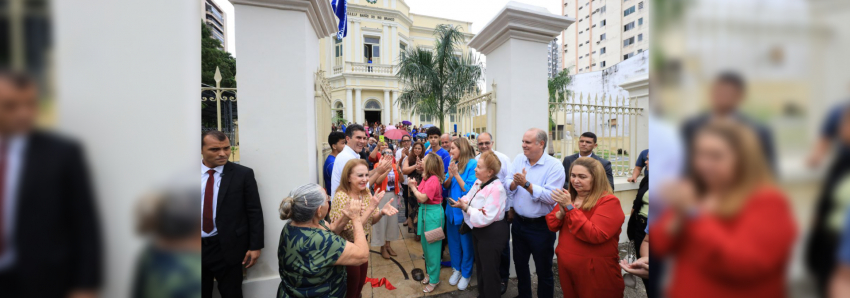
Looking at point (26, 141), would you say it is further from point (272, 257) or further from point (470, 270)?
point (470, 270)

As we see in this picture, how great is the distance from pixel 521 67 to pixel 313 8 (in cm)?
261

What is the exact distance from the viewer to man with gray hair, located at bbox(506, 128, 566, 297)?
3.14m

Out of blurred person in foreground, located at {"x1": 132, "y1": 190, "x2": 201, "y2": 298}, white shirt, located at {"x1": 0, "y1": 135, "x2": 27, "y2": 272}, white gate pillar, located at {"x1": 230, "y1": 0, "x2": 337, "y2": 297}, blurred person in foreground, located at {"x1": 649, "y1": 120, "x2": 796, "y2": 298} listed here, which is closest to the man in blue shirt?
white gate pillar, located at {"x1": 230, "y1": 0, "x2": 337, "y2": 297}

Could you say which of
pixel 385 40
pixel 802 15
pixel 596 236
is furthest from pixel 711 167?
pixel 385 40

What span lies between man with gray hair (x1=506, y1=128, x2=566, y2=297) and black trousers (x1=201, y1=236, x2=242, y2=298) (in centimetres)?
287

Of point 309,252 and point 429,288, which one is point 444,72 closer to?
point 429,288

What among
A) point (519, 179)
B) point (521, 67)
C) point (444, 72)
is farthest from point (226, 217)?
point (444, 72)

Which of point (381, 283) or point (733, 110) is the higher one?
point (733, 110)

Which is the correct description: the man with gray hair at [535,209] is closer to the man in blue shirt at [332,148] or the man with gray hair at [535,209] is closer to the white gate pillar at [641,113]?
the man in blue shirt at [332,148]

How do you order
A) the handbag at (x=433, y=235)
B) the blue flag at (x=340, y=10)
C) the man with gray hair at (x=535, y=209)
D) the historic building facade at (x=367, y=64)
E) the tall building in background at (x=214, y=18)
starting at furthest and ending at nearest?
the tall building in background at (x=214, y=18) < the historic building facade at (x=367, y=64) < the blue flag at (x=340, y=10) < the handbag at (x=433, y=235) < the man with gray hair at (x=535, y=209)

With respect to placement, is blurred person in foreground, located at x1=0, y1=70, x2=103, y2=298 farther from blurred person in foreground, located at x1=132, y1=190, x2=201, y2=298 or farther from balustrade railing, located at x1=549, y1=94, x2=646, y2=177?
balustrade railing, located at x1=549, y1=94, x2=646, y2=177

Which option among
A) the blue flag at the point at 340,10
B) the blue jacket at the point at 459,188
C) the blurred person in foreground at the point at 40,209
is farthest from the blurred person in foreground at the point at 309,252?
the blue flag at the point at 340,10

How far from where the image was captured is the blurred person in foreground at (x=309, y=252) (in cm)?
212

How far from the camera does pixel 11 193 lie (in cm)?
28
